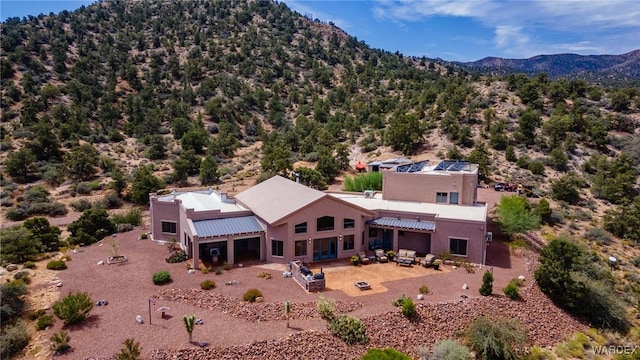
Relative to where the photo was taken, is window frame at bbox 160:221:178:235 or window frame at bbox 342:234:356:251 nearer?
window frame at bbox 342:234:356:251

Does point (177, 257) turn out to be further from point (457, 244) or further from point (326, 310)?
point (457, 244)

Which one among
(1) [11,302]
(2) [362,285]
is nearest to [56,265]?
→ (1) [11,302]

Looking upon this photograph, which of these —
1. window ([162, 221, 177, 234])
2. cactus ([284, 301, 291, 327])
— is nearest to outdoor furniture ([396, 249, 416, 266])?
cactus ([284, 301, 291, 327])

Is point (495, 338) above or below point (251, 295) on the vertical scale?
below

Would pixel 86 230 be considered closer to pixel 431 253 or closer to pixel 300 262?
pixel 300 262

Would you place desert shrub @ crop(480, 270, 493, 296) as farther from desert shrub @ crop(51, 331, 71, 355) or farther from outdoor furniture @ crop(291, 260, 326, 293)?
desert shrub @ crop(51, 331, 71, 355)

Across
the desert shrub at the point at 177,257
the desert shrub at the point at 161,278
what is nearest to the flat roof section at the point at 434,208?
the desert shrub at the point at 177,257
